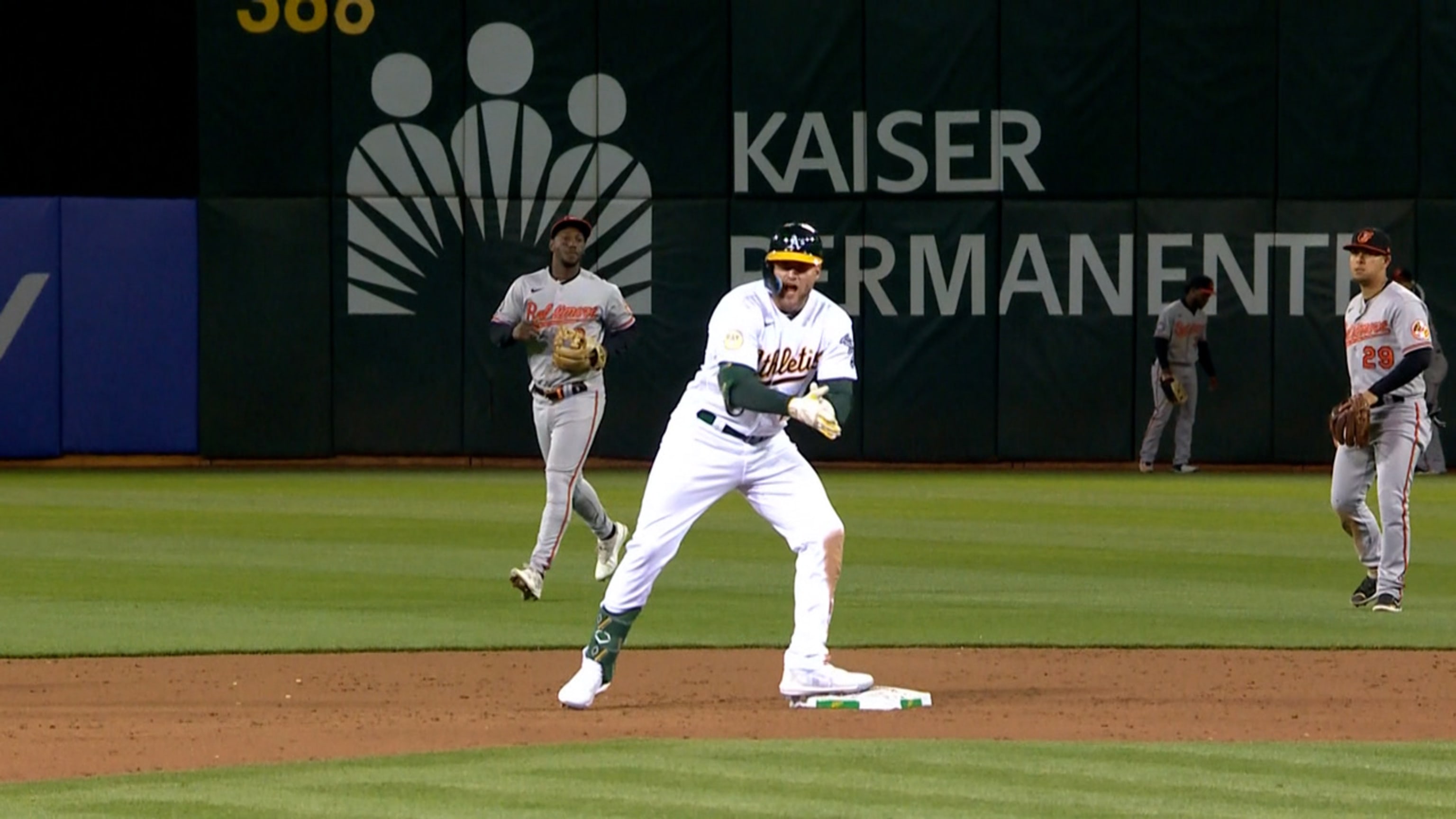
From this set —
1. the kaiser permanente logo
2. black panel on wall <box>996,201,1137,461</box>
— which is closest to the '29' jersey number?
black panel on wall <box>996,201,1137,461</box>

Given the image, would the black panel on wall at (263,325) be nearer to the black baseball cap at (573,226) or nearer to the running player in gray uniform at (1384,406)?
the black baseball cap at (573,226)

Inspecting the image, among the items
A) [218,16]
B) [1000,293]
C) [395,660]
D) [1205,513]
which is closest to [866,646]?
[395,660]

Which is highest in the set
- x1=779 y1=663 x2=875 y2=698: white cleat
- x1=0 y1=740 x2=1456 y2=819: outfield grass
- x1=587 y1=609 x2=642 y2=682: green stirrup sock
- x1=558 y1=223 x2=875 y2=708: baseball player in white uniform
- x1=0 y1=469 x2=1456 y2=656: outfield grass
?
x1=558 y1=223 x2=875 y2=708: baseball player in white uniform

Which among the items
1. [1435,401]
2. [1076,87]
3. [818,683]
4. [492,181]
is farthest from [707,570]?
[1076,87]

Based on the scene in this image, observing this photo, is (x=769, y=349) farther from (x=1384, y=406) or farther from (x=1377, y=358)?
(x=1384, y=406)

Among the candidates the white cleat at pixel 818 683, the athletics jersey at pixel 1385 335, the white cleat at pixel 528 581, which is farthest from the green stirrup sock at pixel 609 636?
the athletics jersey at pixel 1385 335

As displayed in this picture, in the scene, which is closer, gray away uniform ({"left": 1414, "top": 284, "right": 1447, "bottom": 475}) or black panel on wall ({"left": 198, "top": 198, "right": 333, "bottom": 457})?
gray away uniform ({"left": 1414, "top": 284, "right": 1447, "bottom": 475})

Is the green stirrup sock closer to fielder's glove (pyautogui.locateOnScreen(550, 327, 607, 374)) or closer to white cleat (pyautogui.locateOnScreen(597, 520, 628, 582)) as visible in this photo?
fielder's glove (pyautogui.locateOnScreen(550, 327, 607, 374))

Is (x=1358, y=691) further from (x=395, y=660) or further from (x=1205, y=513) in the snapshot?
(x=1205, y=513)
